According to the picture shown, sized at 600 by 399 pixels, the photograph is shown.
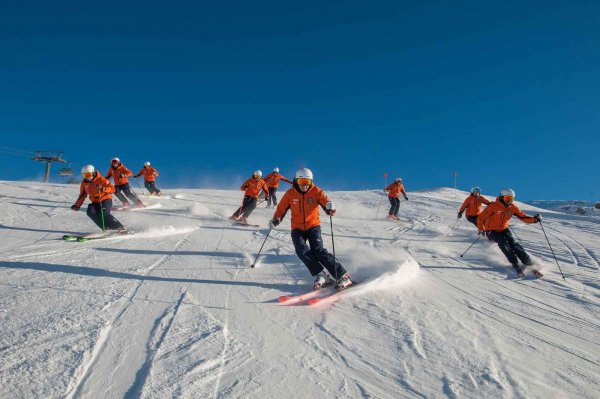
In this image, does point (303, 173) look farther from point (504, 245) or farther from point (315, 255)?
point (504, 245)

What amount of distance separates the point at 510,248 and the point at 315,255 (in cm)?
471

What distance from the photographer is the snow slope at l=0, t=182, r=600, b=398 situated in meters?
2.98

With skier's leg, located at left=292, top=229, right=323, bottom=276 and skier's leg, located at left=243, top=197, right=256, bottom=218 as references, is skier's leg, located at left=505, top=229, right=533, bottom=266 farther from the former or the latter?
skier's leg, located at left=243, top=197, right=256, bottom=218

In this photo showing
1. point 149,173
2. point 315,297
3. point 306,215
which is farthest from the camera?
point 149,173

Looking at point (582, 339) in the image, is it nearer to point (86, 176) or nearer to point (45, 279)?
point (45, 279)

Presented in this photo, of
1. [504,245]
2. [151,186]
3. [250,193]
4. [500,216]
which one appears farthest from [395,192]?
[151,186]

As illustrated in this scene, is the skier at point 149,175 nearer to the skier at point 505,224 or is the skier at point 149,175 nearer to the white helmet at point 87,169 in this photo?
the white helmet at point 87,169

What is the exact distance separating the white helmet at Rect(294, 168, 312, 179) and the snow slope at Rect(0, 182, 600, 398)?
5.65 feet

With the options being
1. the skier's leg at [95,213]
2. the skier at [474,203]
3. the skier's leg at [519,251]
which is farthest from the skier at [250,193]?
the skier's leg at [519,251]

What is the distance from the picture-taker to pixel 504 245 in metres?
7.72

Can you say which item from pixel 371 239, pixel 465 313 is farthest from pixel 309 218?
pixel 371 239

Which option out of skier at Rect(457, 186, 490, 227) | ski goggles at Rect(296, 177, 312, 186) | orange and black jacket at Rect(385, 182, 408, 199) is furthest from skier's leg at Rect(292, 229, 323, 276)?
orange and black jacket at Rect(385, 182, 408, 199)

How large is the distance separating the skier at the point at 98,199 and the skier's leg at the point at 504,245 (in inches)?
365

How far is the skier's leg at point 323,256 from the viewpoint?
17.7ft
